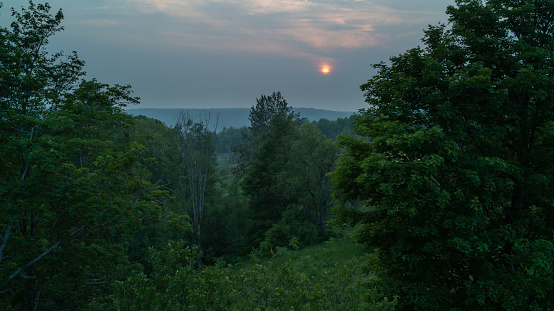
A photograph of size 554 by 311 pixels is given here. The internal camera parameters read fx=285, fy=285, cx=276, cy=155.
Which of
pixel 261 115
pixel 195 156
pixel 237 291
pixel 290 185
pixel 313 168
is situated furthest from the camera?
pixel 261 115

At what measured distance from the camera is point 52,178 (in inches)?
439

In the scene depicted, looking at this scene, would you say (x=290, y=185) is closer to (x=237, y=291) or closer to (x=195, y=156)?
(x=195, y=156)

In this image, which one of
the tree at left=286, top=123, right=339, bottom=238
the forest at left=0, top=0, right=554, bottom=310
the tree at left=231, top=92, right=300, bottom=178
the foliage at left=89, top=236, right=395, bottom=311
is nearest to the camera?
the foliage at left=89, top=236, right=395, bottom=311

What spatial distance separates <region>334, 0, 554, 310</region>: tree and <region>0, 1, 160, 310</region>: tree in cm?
1080

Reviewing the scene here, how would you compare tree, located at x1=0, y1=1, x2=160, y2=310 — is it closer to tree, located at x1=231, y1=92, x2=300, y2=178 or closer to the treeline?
the treeline

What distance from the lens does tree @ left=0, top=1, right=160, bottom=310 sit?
1084 cm

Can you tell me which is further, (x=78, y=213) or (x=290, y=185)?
(x=290, y=185)

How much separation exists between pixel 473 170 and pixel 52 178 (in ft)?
50.6

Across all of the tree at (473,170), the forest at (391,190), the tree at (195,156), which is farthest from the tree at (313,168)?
the tree at (473,170)

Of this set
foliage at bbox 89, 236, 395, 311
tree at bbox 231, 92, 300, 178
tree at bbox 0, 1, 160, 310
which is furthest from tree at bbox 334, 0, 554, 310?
tree at bbox 231, 92, 300, 178

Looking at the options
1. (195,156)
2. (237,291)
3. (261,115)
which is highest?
(261,115)

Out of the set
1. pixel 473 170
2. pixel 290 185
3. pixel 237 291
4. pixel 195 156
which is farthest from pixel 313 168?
pixel 237 291

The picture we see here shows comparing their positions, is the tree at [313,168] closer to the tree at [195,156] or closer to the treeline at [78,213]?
the tree at [195,156]

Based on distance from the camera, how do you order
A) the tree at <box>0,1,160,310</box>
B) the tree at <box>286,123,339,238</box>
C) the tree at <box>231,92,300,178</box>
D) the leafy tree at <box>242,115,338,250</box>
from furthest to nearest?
the tree at <box>231,92,300,178</box>, the tree at <box>286,123,339,238</box>, the leafy tree at <box>242,115,338,250</box>, the tree at <box>0,1,160,310</box>
